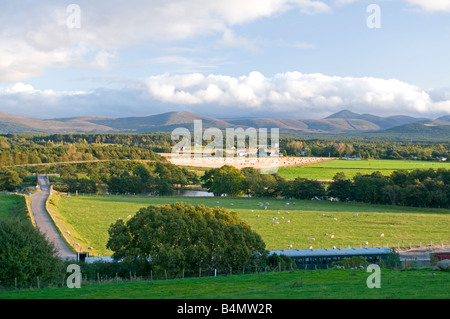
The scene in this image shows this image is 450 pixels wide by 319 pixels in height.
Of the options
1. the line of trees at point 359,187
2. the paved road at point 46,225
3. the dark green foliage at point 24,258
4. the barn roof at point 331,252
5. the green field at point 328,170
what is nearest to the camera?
the dark green foliage at point 24,258

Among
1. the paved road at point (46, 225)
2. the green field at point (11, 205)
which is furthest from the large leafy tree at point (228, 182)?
the green field at point (11, 205)

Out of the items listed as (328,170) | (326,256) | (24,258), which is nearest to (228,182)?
(328,170)

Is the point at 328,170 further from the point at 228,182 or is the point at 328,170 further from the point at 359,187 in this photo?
the point at 359,187

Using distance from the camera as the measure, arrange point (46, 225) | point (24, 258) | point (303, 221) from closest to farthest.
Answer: point (24, 258) < point (46, 225) < point (303, 221)

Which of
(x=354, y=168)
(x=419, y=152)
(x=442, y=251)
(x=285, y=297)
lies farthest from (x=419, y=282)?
(x=419, y=152)

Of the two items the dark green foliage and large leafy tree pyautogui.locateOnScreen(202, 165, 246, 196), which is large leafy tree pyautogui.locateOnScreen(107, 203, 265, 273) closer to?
the dark green foliage

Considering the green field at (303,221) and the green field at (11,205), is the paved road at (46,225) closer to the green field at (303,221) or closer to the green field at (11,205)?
the green field at (303,221)
